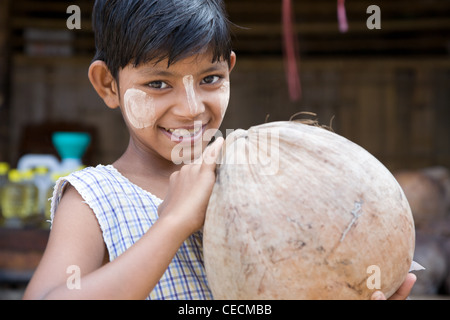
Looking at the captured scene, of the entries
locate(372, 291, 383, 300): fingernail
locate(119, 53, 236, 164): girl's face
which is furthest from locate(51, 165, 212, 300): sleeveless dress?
locate(372, 291, 383, 300): fingernail

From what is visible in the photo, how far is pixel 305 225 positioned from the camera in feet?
3.01

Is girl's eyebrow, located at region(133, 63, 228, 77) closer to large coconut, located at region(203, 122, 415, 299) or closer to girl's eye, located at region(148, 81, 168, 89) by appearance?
girl's eye, located at region(148, 81, 168, 89)

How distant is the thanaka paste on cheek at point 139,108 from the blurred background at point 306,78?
4848mm

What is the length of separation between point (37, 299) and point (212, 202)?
37cm

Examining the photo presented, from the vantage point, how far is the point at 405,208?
100 centimetres

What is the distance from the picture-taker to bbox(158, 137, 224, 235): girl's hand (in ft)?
3.34

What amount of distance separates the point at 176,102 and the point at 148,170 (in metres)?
0.23

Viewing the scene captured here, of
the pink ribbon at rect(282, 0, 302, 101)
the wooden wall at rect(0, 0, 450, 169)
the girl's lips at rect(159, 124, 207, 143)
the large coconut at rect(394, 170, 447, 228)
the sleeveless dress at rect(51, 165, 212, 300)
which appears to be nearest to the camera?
the sleeveless dress at rect(51, 165, 212, 300)

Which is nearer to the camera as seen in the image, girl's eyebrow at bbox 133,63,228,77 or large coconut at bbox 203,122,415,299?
large coconut at bbox 203,122,415,299

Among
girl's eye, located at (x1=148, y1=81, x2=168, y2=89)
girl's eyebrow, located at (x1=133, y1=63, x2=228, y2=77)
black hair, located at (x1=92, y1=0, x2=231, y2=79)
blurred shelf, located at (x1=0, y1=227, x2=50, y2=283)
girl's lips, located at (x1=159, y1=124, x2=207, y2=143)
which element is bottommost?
blurred shelf, located at (x1=0, y1=227, x2=50, y2=283)

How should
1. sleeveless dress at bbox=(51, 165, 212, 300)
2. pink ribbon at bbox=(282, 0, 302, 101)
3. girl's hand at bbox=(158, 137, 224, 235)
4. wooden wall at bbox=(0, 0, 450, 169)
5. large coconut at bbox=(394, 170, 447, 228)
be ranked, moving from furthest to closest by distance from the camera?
wooden wall at bbox=(0, 0, 450, 169) < pink ribbon at bbox=(282, 0, 302, 101) < large coconut at bbox=(394, 170, 447, 228) < sleeveless dress at bbox=(51, 165, 212, 300) < girl's hand at bbox=(158, 137, 224, 235)

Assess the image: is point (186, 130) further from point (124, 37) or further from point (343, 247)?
point (343, 247)

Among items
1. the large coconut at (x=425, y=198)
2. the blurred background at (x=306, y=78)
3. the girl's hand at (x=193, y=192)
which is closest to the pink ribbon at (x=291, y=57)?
the blurred background at (x=306, y=78)
